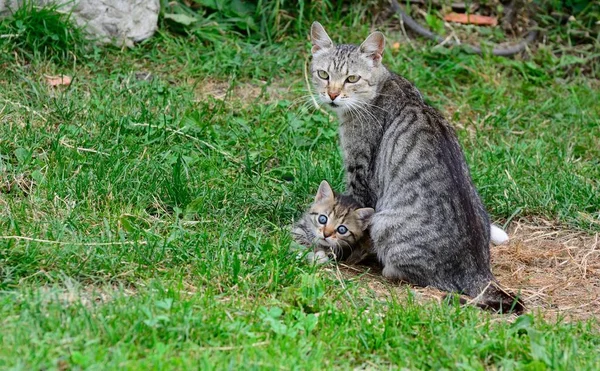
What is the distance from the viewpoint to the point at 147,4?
28.6 feet

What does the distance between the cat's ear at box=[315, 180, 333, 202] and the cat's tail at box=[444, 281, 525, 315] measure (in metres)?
1.19

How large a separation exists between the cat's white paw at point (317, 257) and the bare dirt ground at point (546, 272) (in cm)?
15

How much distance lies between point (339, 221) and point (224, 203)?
870mm

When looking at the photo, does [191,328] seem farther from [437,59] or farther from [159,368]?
[437,59]

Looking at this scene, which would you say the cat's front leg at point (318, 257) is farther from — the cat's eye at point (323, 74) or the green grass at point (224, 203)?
the cat's eye at point (323, 74)

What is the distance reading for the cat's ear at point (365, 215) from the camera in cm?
618

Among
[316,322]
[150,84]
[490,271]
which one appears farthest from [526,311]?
[150,84]

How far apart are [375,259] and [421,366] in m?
1.95

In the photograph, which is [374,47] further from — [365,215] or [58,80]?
[58,80]

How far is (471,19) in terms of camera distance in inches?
399

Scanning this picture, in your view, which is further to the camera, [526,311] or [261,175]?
[261,175]

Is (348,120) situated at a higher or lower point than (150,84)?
higher

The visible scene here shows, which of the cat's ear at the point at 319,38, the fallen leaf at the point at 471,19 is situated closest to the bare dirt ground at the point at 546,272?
the cat's ear at the point at 319,38

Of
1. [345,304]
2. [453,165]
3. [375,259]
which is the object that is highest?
[453,165]
